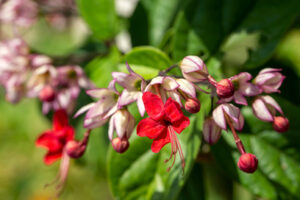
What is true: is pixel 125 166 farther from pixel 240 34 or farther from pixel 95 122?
pixel 240 34

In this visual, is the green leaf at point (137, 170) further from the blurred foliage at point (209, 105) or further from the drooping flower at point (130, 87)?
the drooping flower at point (130, 87)

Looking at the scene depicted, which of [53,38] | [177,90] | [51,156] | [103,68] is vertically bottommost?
[53,38]

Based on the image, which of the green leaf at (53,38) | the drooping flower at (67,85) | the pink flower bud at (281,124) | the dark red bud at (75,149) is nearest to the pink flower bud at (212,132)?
the pink flower bud at (281,124)

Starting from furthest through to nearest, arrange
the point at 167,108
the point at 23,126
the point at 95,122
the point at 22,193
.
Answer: the point at 23,126 → the point at 22,193 → the point at 95,122 → the point at 167,108

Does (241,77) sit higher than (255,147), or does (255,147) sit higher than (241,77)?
(241,77)

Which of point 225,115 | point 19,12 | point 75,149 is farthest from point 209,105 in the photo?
point 19,12

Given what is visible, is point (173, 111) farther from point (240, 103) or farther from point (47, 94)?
point (47, 94)

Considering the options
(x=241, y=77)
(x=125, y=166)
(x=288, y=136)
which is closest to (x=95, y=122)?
(x=125, y=166)
